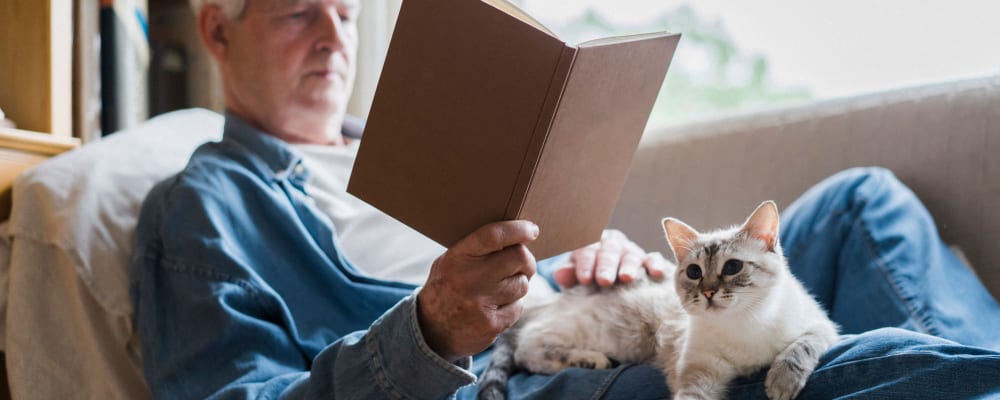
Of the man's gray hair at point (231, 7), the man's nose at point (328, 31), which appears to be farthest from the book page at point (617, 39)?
the man's gray hair at point (231, 7)

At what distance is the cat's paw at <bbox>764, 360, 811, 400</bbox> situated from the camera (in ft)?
3.11

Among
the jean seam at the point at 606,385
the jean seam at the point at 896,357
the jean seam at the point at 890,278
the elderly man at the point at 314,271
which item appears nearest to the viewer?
the jean seam at the point at 896,357

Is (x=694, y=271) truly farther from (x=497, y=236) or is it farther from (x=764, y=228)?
(x=497, y=236)

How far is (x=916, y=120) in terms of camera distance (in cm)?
166

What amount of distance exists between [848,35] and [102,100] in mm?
2150

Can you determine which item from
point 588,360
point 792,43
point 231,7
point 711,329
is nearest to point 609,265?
point 588,360

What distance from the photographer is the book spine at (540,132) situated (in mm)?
876

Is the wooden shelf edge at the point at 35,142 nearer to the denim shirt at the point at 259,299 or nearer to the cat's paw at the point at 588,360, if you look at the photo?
the denim shirt at the point at 259,299

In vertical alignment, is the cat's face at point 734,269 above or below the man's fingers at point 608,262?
above

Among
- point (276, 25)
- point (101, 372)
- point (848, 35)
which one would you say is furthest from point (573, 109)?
point (848, 35)

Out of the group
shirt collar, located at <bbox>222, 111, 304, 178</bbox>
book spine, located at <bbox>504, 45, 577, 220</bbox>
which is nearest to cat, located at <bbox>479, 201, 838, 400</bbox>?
book spine, located at <bbox>504, 45, 577, 220</bbox>

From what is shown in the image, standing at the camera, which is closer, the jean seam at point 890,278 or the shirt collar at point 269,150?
the jean seam at point 890,278

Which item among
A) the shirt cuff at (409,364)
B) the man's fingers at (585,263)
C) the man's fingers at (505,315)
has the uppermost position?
the man's fingers at (505,315)

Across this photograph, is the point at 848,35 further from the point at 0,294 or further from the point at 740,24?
the point at 0,294
